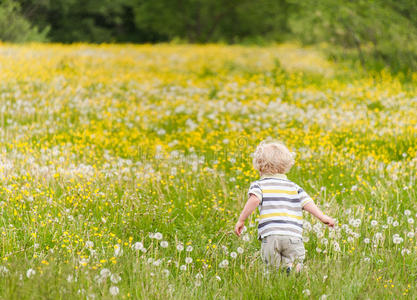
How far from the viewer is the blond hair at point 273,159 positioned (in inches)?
162

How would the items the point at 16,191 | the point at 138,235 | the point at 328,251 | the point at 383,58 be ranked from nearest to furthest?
1. the point at 328,251
2. the point at 138,235
3. the point at 16,191
4. the point at 383,58

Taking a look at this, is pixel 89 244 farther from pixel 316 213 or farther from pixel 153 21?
pixel 153 21

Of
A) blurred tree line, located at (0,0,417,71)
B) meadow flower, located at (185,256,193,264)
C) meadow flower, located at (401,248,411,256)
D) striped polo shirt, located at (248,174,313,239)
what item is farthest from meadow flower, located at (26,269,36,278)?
blurred tree line, located at (0,0,417,71)

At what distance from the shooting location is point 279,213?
3994 millimetres

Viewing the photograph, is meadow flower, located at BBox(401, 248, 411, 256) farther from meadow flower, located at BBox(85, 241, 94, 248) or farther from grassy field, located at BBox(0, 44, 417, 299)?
meadow flower, located at BBox(85, 241, 94, 248)

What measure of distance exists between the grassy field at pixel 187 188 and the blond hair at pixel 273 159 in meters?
0.73

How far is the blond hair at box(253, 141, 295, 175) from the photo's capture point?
411 centimetres

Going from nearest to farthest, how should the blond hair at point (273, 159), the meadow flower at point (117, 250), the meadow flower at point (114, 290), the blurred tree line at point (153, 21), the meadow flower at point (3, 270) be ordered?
1. the meadow flower at point (114, 290)
2. the meadow flower at point (3, 270)
3. the meadow flower at point (117, 250)
4. the blond hair at point (273, 159)
5. the blurred tree line at point (153, 21)

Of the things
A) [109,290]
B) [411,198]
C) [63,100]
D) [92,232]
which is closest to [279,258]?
[109,290]

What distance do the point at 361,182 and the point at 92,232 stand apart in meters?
3.34

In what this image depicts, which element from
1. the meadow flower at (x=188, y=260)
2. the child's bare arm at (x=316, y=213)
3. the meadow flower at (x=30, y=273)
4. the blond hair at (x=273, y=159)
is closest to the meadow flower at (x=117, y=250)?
the meadow flower at (x=188, y=260)

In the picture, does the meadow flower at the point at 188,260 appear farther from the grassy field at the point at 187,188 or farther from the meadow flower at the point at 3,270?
the meadow flower at the point at 3,270

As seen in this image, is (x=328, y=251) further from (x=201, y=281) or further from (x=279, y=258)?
(x=201, y=281)

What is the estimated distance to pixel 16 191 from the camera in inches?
204
